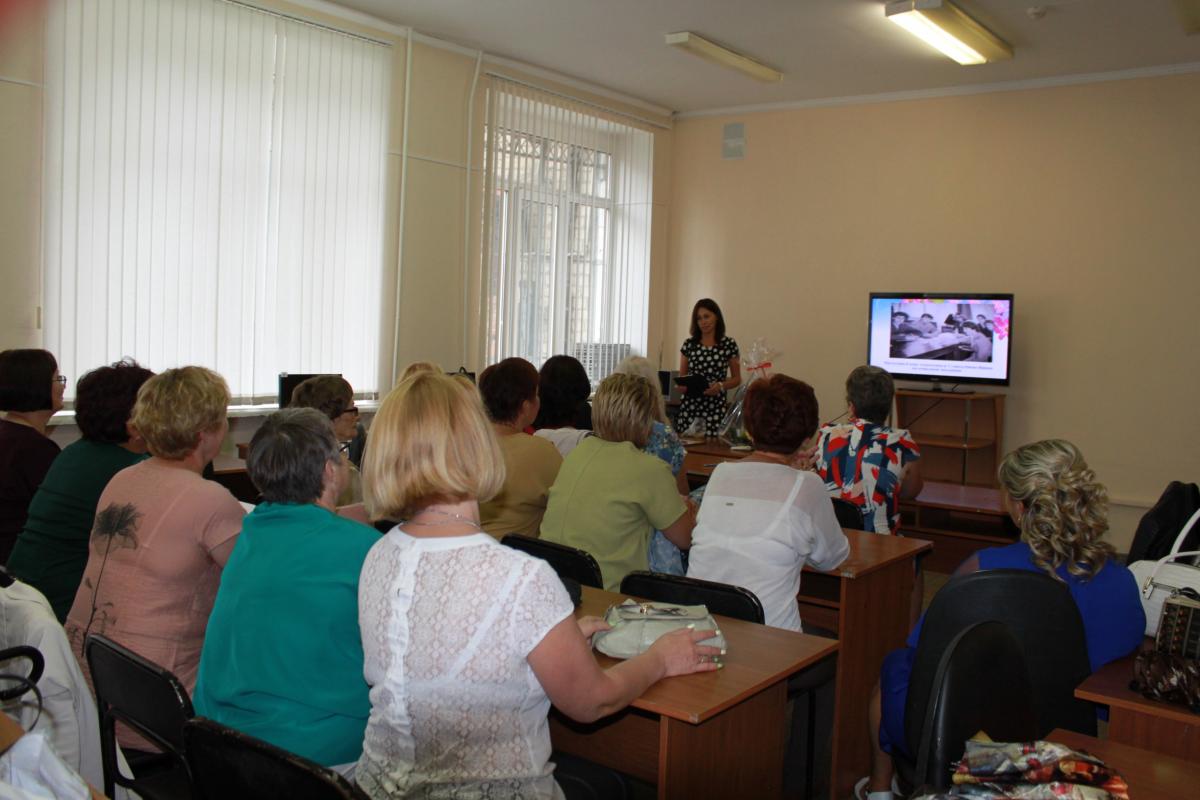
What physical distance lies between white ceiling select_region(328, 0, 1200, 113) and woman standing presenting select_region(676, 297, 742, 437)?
1791 mm

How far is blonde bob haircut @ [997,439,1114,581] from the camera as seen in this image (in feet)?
7.97

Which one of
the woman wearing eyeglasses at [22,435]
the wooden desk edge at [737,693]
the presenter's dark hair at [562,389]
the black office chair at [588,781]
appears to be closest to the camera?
the wooden desk edge at [737,693]

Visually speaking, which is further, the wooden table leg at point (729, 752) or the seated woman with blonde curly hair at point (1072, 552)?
the seated woman with blonde curly hair at point (1072, 552)

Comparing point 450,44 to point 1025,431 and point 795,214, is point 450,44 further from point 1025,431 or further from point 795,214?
point 1025,431

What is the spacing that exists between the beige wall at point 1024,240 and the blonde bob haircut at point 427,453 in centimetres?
647

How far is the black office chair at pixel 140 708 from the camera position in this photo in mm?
1966

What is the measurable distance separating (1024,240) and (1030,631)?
225 inches

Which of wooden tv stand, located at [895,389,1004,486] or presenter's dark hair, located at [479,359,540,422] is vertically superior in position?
presenter's dark hair, located at [479,359,540,422]

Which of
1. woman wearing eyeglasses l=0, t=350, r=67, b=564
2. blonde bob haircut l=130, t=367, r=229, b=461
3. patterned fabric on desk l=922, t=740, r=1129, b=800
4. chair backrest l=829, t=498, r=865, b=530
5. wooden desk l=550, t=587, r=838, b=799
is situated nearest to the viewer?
patterned fabric on desk l=922, t=740, r=1129, b=800

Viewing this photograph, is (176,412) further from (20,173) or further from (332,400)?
(20,173)

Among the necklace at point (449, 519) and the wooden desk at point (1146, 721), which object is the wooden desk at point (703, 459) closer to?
the wooden desk at point (1146, 721)

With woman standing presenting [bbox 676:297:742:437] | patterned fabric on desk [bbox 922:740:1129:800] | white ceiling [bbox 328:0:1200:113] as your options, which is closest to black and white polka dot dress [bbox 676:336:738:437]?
woman standing presenting [bbox 676:297:742:437]

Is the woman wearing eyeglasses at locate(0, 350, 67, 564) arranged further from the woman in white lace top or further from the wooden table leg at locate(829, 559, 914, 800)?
the wooden table leg at locate(829, 559, 914, 800)

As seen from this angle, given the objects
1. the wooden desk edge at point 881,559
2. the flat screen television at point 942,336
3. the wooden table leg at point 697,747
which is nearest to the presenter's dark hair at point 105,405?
the wooden table leg at point 697,747
